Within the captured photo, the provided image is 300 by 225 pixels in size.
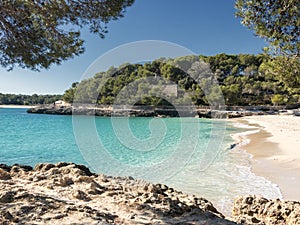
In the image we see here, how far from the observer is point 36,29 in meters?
4.07

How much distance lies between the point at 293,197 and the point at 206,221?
3.88 metres

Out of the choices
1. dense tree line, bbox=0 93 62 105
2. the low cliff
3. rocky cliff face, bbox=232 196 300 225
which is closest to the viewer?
rocky cliff face, bbox=232 196 300 225

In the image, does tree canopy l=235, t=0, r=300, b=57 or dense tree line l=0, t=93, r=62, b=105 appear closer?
tree canopy l=235, t=0, r=300, b=57

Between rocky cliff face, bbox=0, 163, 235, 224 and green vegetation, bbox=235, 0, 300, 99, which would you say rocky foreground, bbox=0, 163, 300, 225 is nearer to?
rocky cliff face, bbox=0, 163, 235, 224

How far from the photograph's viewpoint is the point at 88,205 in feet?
9.91

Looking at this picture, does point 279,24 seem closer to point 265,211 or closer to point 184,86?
point 265,211

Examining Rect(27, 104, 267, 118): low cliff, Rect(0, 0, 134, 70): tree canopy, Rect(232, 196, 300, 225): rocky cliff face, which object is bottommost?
Rect(232, 196, 300, 225): rocky cliff face

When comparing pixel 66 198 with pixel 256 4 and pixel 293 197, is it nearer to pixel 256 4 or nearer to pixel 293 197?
pixel 256 4

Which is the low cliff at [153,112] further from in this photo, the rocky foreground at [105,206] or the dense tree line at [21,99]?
the dense tree line at [21,99]

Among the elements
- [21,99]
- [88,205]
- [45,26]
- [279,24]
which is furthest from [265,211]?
[21,99]

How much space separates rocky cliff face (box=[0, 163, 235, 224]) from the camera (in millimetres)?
2520

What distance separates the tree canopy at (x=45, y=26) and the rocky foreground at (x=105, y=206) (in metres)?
2.25

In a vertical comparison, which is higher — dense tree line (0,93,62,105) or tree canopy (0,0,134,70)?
dense tree line (0,93,62,105)

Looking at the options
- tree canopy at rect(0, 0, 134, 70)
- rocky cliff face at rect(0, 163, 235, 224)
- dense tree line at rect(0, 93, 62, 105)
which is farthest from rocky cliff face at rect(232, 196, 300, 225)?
dense tree line at rect(0, 93, 62, 105)
